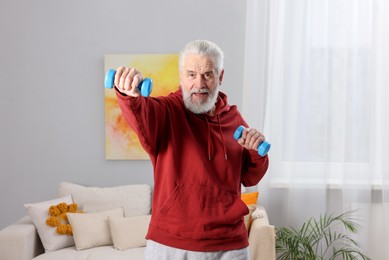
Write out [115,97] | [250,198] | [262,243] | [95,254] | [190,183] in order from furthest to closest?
[115,97], [250,198], [95,254], [262,243], [190,183]

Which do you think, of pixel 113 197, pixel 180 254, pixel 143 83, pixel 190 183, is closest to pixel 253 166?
pixel 190 183

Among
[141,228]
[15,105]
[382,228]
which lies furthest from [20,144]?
[382,228]

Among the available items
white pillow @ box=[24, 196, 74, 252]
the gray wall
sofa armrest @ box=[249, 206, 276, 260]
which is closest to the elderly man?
sofa armrest @ box=[249, 206, 276, 260]

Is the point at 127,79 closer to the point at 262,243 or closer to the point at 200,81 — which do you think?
the point at 200,81

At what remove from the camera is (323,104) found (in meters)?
4.46

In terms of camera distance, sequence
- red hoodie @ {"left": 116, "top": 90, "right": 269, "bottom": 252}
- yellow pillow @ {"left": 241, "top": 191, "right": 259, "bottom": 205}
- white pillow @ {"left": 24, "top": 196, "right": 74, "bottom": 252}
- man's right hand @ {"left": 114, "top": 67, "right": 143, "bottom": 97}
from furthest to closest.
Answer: yellow pillow @ {"left": 241, "top": 191, "right": 259, "bottom": 205} < white pillow @ {"left": 24, "top": 196, "right": 74, "bottom": 252} < red hoodie @ {"left": 116, "top": 90, "right": 269, "bottom": 252} < man's right hand @ {"left": 114, "top": 67, "right": 143, "bottom": 97}

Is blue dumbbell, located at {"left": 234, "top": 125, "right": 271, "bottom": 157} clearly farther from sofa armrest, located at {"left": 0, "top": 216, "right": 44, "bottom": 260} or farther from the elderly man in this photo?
sofa armrest, located at {"left": 0, "top": 216, "right": 44, "bottom": 260}

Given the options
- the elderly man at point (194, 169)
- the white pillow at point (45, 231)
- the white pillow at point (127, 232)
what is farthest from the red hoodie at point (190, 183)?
the white pillow at point (45, 231)

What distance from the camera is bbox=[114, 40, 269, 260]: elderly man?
6.20ft

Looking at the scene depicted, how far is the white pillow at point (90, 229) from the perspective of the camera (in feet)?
13.1

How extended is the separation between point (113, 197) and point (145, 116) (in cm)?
268

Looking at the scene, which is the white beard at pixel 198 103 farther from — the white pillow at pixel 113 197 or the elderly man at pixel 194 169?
the white pillow at pixel 113 197

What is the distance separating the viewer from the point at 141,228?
4066 mm

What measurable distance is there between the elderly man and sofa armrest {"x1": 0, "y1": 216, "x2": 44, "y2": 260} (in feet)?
6.92
